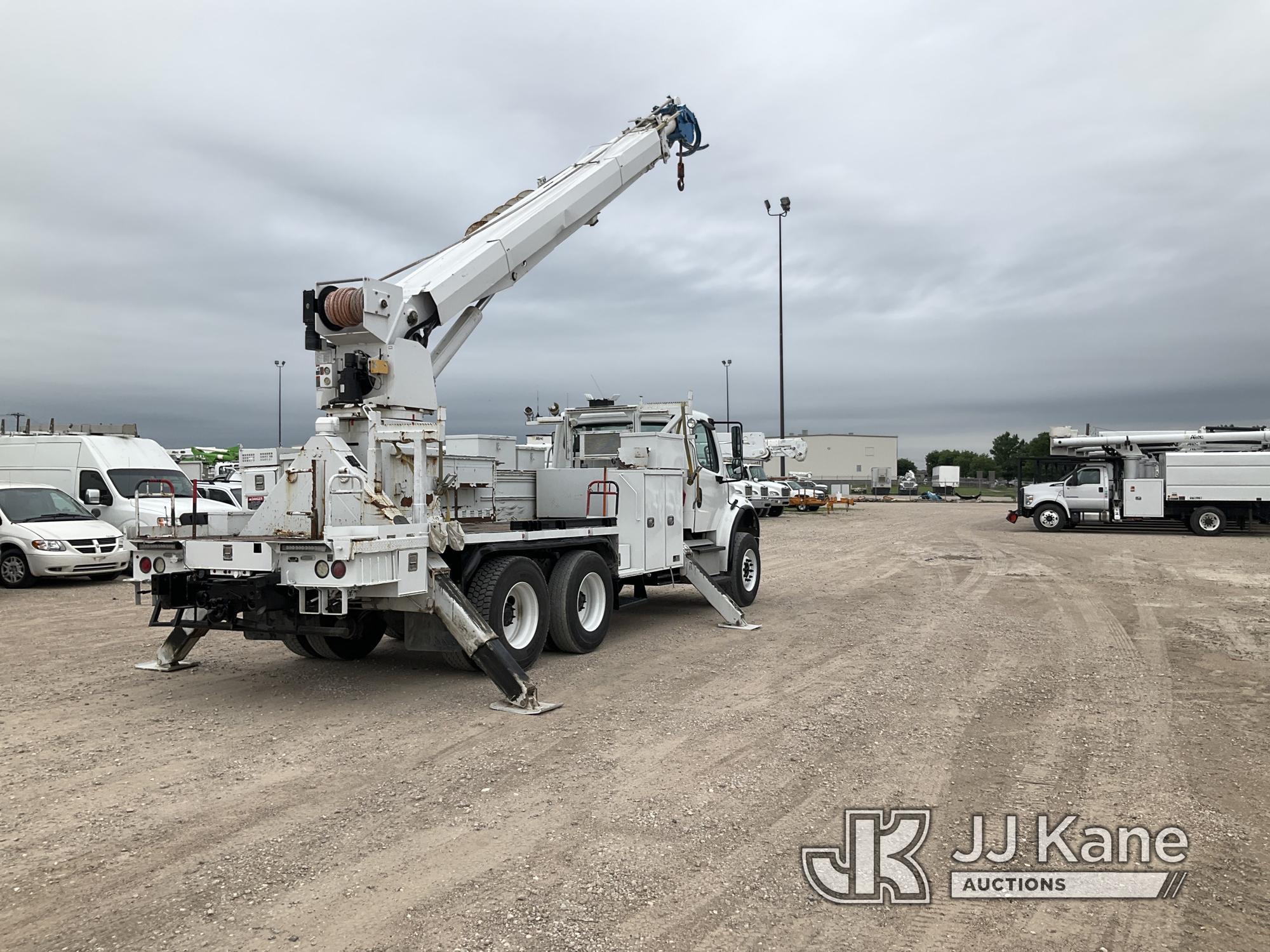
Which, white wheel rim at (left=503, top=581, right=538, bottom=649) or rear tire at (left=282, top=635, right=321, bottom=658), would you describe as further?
rear tire at (left=282, top=635, right=321, bottom=658)

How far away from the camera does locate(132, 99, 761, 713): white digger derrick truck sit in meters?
7.28

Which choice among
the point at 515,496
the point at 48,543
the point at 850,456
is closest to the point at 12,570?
the point at 48,543

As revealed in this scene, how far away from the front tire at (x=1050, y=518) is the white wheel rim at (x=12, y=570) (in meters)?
26.0

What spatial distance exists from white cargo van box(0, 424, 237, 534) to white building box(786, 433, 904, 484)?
235 feet

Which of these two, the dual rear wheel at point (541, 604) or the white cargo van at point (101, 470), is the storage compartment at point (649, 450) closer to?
the dual rear wheel at point (541, 604)

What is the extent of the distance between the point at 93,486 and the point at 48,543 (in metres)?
2.83

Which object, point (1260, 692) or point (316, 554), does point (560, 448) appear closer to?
point (316, 554)

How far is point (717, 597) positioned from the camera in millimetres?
11617

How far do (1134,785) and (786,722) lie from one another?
7.61ft

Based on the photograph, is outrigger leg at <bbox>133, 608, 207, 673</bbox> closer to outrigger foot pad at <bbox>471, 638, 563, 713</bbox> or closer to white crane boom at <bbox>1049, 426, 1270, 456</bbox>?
outrigger foot pad at <bbox>471, 638, 563, 713</bbox>

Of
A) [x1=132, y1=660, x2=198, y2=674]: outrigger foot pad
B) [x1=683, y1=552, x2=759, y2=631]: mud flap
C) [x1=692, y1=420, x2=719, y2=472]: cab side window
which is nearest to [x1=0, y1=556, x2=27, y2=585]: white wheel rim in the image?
[x1=132, y1=660, x2=198, y2=674]: outrigger foot pad

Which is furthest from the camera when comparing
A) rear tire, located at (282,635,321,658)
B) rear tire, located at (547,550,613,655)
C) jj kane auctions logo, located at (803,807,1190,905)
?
rear tire, located at (547,550,613,655)

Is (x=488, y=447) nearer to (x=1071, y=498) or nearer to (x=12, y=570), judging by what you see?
(x=12, y=570)

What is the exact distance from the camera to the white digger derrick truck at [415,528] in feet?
23.9
